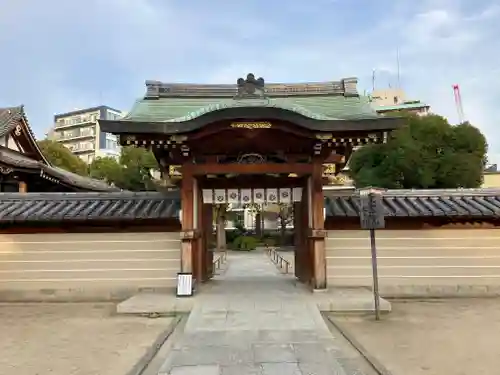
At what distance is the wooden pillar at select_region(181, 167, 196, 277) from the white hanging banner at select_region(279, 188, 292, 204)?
7.51 feet

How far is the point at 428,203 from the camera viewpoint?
11.0m

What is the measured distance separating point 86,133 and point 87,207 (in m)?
68.6

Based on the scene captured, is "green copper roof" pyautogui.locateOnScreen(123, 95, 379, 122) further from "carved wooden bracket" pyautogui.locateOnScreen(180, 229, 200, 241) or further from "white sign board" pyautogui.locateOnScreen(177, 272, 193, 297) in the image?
"white sign board" pyautogui.locateOnScreen(177, 272, 193, 297)

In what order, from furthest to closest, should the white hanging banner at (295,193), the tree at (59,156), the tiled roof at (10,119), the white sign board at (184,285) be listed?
1. the tree at (59,156)
2. the tiled roof at (10,119)
3. the white hanging banner at (295,193)
4. the white sign board at (184,285)

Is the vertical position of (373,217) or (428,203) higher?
(428,203)

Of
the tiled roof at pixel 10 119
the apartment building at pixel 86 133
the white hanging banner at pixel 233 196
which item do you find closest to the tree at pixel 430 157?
the white hanging banner at pixel 233 196

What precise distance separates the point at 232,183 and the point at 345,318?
4.45 meters

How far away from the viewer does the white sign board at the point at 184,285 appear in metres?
9.30

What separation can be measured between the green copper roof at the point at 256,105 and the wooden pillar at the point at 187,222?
1.42 meters

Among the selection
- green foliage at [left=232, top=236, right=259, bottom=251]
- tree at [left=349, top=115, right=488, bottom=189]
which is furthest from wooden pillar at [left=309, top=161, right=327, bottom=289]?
green foliage at [left=232, top=236, right=259, bottom=251]

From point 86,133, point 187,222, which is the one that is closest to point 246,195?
point 187,222

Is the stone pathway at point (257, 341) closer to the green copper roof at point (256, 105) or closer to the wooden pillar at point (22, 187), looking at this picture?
the green copper roof at point (256, 105)

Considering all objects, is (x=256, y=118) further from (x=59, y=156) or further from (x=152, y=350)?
(x=59, y=156)

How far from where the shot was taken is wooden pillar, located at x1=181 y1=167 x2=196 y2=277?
9.67 meters
